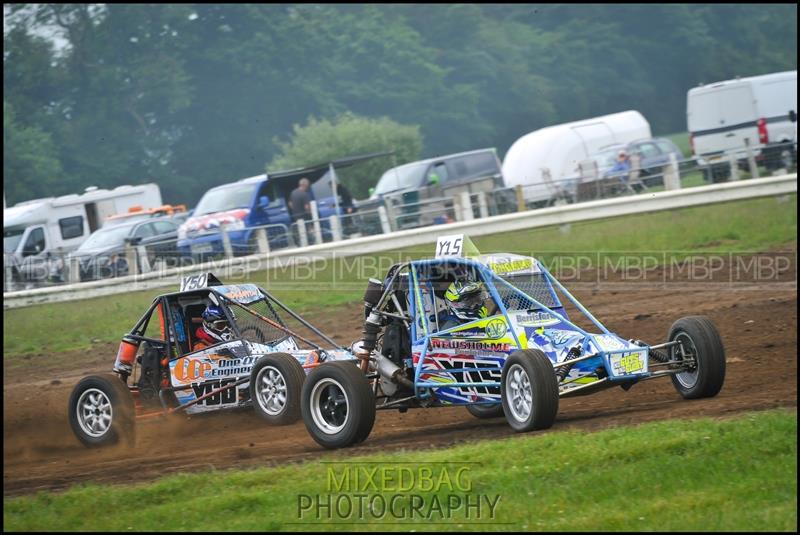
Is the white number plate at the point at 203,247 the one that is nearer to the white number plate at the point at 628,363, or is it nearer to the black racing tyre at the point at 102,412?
the black racing tyre at the point at 102,412

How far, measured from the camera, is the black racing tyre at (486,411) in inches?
378

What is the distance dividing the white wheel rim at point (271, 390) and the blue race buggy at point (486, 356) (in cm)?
69

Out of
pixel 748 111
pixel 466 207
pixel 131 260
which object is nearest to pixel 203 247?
pixel 131 260

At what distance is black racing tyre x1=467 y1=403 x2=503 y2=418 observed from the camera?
9.59 m

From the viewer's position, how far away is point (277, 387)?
374 inches

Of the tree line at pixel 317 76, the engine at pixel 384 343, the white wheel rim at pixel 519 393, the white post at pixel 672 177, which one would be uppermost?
the tree line at pixel 317 76

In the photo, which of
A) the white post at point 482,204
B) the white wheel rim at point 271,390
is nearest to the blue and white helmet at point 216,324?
the white wheel rim at point 271,390

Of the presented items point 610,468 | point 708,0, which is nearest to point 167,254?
point 610,468

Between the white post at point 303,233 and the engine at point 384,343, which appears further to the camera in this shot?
the white post at point 303,233

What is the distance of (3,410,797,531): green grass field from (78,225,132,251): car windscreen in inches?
731

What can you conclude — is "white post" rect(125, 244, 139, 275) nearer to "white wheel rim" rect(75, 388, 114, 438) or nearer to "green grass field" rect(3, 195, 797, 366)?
"green grass field" rect(3, 195, 797, 366)

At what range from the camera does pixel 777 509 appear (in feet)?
19.9

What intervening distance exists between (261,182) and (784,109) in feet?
47.5

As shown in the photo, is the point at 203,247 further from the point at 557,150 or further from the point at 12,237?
the point at 557,150
